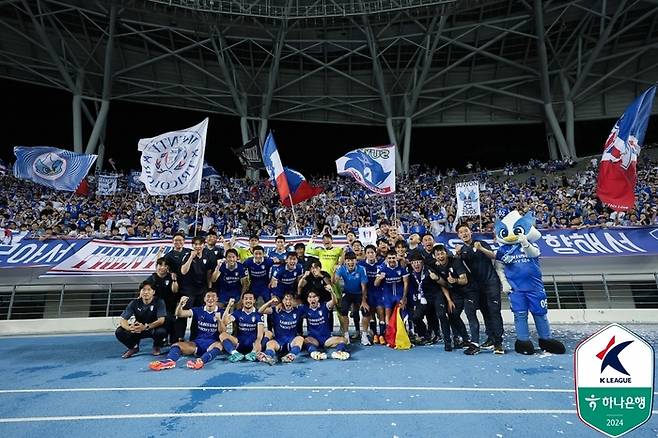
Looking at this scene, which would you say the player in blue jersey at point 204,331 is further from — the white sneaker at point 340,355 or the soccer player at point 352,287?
the soccer player at point 352,287

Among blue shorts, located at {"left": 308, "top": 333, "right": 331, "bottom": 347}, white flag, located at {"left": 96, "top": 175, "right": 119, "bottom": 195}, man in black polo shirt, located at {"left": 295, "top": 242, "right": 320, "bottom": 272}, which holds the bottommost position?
blue shorts, located at {"left": 308, "top": 333, "right": 331, "bottom": 347}

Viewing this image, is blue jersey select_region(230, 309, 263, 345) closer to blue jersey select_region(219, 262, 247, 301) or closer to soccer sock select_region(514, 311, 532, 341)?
blue jersey select_region(219, 262, 247, 301)

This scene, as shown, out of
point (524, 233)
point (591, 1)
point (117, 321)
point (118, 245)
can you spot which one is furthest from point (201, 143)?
point (591, 1)

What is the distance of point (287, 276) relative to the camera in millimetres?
7551

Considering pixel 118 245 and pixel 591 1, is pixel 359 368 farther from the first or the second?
pixel 591 1

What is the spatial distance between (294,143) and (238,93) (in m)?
18.2

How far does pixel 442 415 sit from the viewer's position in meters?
3.82

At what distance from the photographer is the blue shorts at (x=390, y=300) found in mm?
7348

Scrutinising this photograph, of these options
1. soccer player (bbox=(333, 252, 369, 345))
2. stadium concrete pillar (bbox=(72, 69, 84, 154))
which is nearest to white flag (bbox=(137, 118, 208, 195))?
soccer player (bbox=(333, 252, 369, 345))

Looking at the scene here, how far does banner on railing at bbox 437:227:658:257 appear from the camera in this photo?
1027cm

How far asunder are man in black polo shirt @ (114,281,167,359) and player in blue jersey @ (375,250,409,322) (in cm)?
397

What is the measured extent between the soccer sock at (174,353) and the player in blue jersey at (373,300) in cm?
326

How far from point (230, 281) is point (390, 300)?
3068 mm

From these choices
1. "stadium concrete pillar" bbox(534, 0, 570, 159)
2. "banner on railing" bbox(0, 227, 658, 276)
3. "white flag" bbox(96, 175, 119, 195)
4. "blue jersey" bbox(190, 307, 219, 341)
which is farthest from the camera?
"stadium concrete pillar" bbox(534, 0, 570, 159)
